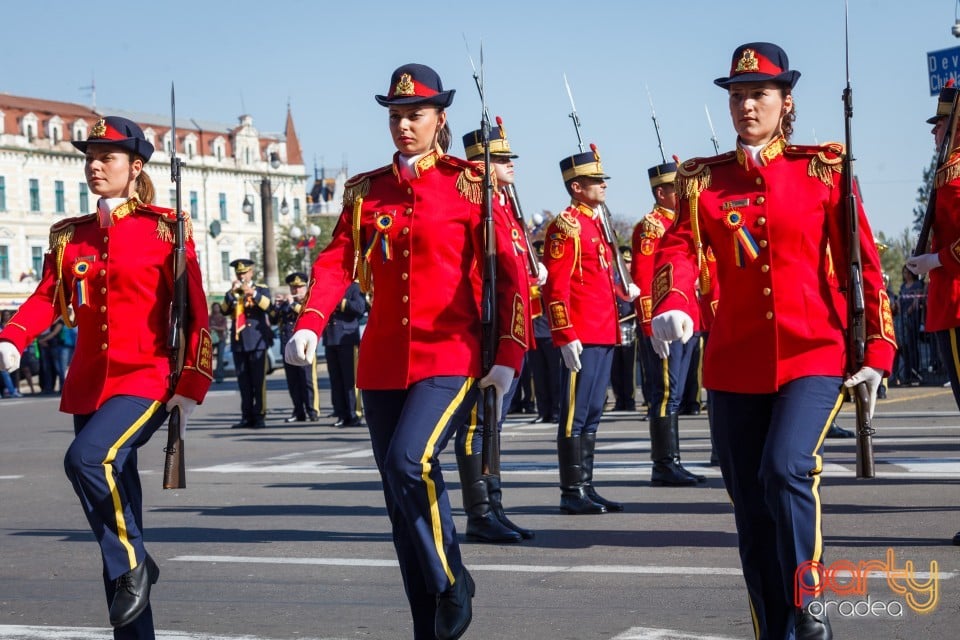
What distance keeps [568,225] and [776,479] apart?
489cm

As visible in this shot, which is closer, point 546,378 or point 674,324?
point 674,324

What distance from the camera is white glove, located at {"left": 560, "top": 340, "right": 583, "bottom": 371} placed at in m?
9.38

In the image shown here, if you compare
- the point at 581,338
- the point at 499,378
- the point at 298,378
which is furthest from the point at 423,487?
the point at 298,378

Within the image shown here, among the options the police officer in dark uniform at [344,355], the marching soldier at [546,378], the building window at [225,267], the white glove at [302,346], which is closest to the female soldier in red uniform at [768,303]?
the white glove at [302,346]

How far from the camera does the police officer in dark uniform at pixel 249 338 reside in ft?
67.4

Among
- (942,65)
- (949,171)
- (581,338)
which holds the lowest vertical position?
(581,338)

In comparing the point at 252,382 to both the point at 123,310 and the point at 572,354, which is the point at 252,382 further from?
the point at 123,310

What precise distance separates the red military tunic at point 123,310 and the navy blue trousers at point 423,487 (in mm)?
924

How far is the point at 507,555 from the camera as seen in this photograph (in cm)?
834

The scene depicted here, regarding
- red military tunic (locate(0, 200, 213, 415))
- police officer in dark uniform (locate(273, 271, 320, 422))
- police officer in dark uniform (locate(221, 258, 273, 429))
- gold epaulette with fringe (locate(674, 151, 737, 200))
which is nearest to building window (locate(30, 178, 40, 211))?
police officer in dark uniform (locate(273, 271, 320, 422))

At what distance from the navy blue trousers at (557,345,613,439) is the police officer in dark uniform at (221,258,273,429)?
36.4 feet

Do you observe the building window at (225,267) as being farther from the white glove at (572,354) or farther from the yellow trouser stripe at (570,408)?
the white glove at (572,354)

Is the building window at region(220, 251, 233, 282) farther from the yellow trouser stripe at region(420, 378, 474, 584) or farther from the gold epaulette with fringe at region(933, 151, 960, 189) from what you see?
the yellow trouser stripe at region(420, 378, 474, 584)

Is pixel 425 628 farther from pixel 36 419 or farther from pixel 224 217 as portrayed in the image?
pixel 224 217
